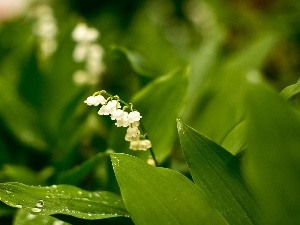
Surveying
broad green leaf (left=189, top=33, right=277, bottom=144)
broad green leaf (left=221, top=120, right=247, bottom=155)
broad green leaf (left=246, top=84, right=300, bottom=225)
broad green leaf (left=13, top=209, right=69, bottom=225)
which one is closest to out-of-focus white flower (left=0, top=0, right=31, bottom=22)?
broad green leaf (left=189, top=33, right=277, bottom=144)

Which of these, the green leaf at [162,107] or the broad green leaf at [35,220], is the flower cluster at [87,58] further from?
the broad green leaf at [35,220]

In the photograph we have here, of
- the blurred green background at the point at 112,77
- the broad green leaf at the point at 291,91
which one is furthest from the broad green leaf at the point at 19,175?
the broad green leaf at the point at 291,91

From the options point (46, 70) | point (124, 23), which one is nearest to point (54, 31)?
point (46, 70)

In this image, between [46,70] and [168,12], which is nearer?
[46,70]

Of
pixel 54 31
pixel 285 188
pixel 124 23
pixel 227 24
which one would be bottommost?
pixel 285 188

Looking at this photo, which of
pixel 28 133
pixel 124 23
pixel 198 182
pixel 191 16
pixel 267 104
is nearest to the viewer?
pixel 267 104

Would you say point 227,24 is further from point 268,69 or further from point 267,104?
point 267,104
